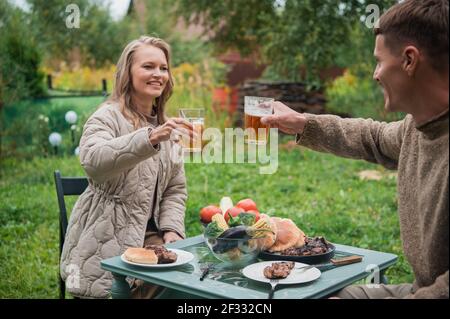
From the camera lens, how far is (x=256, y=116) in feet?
9.54

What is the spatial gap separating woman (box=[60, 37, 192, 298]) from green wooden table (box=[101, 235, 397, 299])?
1.65 ft

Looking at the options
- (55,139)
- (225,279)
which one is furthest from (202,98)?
(225,279)

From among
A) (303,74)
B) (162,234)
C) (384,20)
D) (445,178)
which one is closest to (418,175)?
(445,178)

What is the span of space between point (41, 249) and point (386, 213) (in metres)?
3.69

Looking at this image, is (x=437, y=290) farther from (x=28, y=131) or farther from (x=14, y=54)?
(x=14, y=54)

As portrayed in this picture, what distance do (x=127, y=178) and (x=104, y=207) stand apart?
20cm

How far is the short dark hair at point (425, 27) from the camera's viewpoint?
6.60 ft

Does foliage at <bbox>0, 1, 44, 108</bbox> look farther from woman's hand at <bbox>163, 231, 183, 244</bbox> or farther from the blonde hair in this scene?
woman's hand at <bbox>163, 231, 183, 244</bbox>

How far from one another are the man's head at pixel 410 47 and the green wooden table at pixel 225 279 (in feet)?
2.39

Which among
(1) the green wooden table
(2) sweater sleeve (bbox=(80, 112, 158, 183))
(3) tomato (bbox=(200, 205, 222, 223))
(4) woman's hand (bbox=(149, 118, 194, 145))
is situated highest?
(4) woman's hand (bbox=(149, 118, 194, 145))

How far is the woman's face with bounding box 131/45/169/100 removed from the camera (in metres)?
3.59

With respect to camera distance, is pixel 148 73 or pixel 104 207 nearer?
pixel 104 207

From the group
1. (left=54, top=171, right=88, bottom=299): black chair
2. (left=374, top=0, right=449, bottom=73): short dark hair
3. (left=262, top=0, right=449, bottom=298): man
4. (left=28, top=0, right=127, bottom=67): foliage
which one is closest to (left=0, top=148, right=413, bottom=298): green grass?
(left=54, top=171, right=88, bottom=299): black chair

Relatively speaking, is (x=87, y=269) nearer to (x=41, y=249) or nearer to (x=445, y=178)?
(x=445, y=178)
